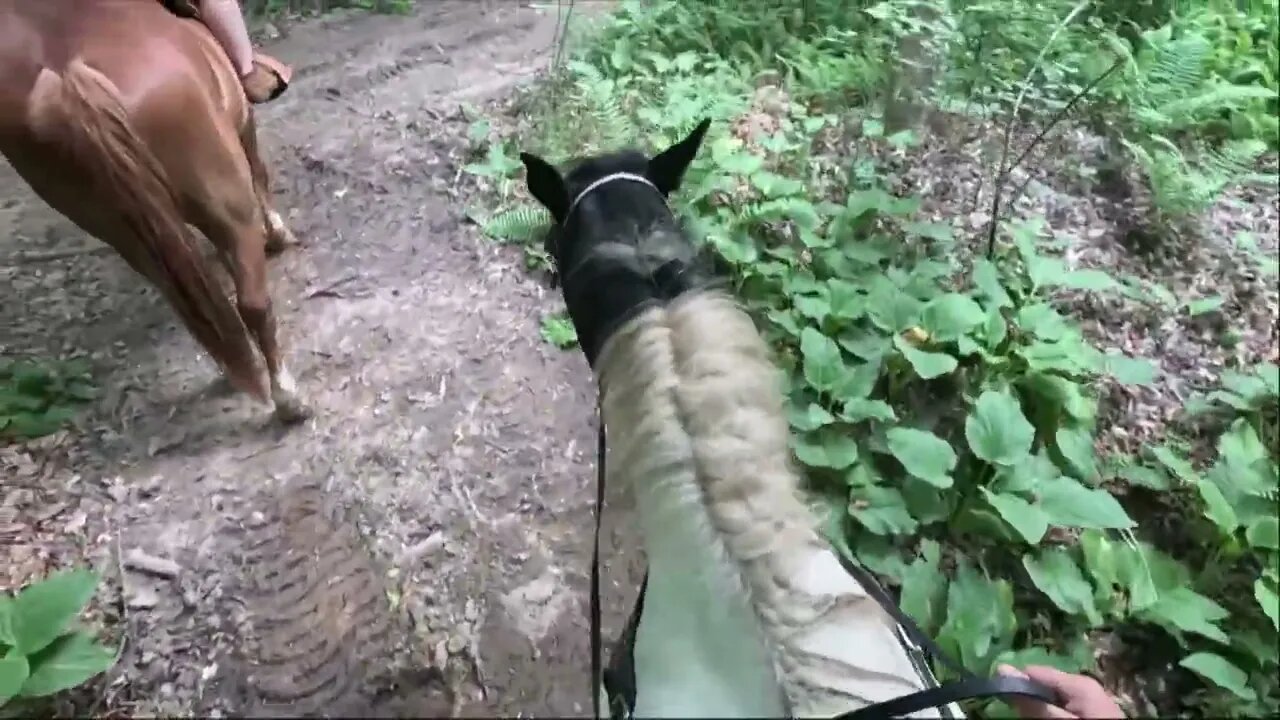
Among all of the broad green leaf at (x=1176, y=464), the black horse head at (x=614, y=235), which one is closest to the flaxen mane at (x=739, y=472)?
the black horse head at (x=614, y=235)

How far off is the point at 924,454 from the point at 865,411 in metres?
0.17

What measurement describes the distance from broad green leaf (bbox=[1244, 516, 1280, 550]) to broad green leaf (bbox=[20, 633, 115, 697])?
7.41 ft

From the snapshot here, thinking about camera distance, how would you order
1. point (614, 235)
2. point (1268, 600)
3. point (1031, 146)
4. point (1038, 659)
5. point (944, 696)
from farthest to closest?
1. point (1031, 146)
2. point (1268, 600)
3. point (1038, 659)
4. point (614, 235)
5. point (944, 696)

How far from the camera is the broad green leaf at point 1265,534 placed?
1756mm

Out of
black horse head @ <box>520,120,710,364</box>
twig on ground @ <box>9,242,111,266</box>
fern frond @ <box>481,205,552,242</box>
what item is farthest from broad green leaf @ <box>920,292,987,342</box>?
twig on ground @ <box>9,242,111,266</box>

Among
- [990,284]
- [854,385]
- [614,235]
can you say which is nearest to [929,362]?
[854,385]

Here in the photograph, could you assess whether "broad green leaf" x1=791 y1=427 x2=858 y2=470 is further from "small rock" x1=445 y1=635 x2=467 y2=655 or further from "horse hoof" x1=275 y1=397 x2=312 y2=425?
"horse hoof" x1=275 y1=397 x2=312 y2=425

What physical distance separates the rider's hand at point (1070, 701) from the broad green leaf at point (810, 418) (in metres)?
0.83

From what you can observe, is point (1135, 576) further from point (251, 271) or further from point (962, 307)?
point (251, 271)

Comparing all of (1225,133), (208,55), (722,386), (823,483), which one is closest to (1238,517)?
(823,483)

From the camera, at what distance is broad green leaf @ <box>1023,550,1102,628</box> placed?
167 cm

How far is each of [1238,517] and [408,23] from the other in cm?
271

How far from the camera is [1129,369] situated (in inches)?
78.0

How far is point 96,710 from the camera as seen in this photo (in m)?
1.48
